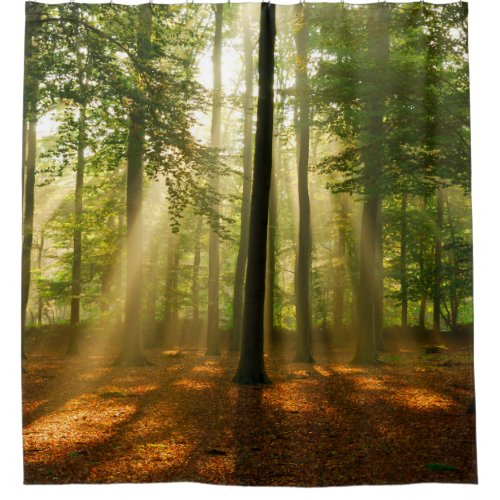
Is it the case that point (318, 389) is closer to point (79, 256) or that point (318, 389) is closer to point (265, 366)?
point (265, 366)

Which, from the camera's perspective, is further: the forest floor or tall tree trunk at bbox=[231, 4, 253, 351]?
Answer: tall tree trunk at bbox=[231, 4, 253, 351]

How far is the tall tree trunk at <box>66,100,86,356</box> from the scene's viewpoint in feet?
13.2

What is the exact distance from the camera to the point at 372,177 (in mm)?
4039

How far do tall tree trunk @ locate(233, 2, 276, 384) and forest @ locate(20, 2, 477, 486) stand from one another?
0.7 inches

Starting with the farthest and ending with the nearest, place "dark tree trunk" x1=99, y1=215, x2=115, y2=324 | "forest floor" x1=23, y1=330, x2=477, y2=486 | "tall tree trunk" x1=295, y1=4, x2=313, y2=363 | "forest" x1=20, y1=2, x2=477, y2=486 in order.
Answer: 1. "dark tree trunk" x1=99, y1=215, x2=115, y2=324
2. "tall tree trunk" x1=295, y1=4, x2=313, y2=363
3. "forest" x1=20, y1=2, x2=477, y2=486
4. "forest floor" x1=23, y1=330, x2=477, y2=486

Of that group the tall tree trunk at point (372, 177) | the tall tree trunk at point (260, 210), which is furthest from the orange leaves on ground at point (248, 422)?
the tall tree trunk at point (372, 177)

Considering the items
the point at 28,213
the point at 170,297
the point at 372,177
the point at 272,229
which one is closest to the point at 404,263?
the point at 372,177

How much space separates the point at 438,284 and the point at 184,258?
2137mm

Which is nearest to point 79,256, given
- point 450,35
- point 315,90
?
point 315,90

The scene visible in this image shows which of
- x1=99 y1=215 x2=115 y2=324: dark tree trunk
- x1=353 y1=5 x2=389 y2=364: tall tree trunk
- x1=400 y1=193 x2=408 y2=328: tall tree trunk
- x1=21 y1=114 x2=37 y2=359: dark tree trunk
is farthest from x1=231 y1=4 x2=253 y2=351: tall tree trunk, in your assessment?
x1=21 y1=114 x2=37 y2=359: dark tree trunk

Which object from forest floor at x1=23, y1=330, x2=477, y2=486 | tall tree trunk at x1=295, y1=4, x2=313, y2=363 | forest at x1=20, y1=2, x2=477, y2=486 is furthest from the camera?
tall tree trunk at x1=295, y1=4, x2=313, y2=363

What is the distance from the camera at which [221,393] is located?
3.86m

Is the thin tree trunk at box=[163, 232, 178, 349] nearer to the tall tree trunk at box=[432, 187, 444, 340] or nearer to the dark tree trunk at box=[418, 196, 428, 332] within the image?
the dark tree trunk at box=[418, 196, 428, 332]

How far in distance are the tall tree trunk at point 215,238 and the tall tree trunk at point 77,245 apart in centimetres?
110
